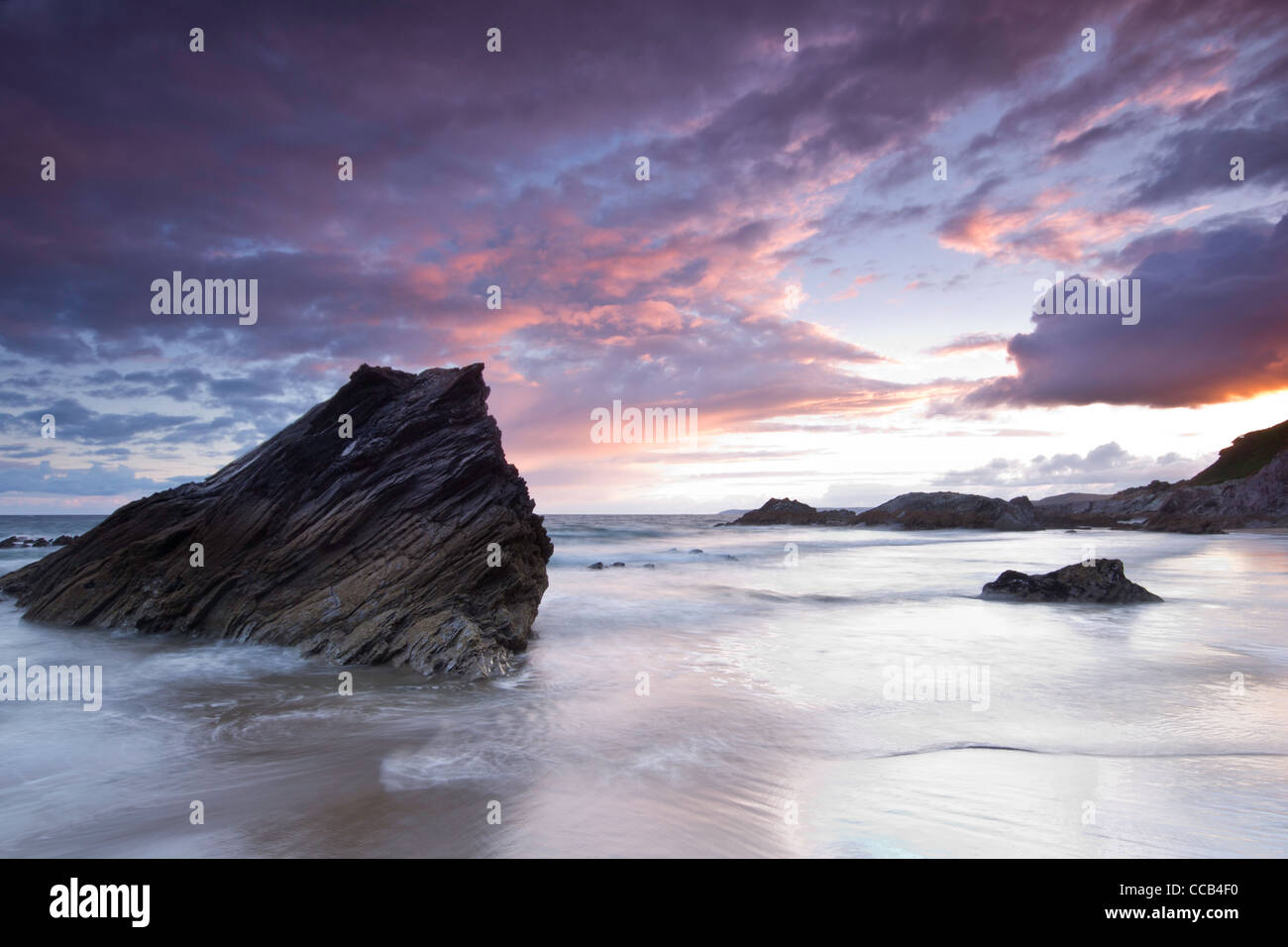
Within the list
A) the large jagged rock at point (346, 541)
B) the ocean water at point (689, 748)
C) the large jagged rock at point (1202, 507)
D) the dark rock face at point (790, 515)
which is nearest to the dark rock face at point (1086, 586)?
the ocean water at point (689, 748)

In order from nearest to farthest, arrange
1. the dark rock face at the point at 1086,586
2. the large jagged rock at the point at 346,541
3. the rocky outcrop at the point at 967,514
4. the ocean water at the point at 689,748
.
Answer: the ocean water at the point at 689,748, the large jagged rock at the point at 346,541, the dark rock face at the point at 1086,586, the rocky outcrop at the point at 967,514

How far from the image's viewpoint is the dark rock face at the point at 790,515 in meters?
79.6

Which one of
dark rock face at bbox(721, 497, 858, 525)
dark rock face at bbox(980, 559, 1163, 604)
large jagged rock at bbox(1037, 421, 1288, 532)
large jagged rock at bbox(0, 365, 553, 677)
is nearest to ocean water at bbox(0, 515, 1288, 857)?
large jagged rock at bbox(0, 365, 553, 677)

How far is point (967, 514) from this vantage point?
61.5 meters

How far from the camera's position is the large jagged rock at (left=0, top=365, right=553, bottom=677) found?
35.3 feet

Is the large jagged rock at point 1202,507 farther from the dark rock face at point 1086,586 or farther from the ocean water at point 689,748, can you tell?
the ocean water at point 689,748

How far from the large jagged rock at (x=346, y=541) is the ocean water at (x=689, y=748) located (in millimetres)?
690

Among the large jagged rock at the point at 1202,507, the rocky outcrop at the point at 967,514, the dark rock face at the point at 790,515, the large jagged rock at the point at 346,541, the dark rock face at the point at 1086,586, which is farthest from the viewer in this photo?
the dark rock face at the point at 790,515

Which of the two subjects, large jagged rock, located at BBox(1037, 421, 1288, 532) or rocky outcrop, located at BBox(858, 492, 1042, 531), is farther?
rocky outcrop, located at BBox(858, 492, 1042, 531)

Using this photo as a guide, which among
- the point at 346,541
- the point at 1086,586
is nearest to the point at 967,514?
the point at 1086,586

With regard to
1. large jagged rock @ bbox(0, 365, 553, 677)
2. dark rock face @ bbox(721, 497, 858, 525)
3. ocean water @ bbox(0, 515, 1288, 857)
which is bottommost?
dark rock face @ bbox(721, 497, 858, 525)

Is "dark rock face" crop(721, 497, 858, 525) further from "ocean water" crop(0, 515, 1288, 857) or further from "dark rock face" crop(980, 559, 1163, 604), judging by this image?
"ocean water" crop(0, 515, 1288, 857)

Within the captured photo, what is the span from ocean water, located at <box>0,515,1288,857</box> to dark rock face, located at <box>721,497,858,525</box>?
6706 centimetres
